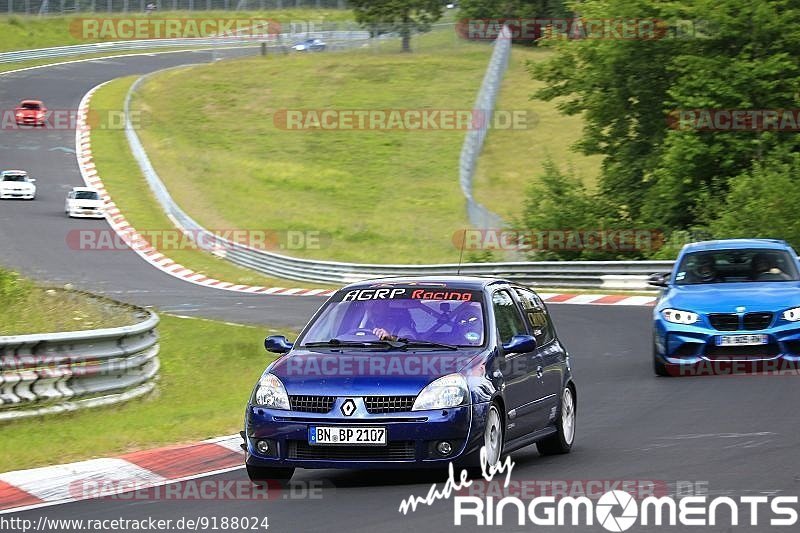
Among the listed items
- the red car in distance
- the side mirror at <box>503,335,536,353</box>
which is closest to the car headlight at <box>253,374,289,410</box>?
the side mirror at <box>503,335,536,353</box>

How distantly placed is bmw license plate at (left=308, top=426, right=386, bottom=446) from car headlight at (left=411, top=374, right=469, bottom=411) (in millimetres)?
289

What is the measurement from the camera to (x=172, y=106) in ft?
222

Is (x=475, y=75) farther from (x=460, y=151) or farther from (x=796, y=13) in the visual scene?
(x=796, y=13)

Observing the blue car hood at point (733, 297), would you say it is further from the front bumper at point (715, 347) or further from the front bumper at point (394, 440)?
the front bumper at point (394, 440)

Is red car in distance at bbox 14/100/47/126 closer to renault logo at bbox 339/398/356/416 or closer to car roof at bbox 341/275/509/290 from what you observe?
car roof at bbox 341/275/509/290

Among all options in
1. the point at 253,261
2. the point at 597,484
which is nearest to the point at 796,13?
the point at 253,261

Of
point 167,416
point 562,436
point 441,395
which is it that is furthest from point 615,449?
point 167,416

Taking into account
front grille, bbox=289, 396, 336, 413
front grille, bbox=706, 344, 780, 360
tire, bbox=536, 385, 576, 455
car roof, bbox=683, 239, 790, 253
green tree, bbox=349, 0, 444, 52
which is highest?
green tree, bbox=349, 0, 444, 52

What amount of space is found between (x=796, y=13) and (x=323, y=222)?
19172mm

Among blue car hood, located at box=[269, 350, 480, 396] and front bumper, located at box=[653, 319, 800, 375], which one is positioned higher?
blue car hood, located at box=[269, 350, 480, 396]

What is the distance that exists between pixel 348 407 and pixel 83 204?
119ft

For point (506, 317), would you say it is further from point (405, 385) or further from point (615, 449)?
point (405, 385)

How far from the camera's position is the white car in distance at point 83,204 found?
44.1 m

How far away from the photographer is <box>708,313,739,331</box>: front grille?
51.3ft
